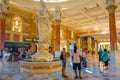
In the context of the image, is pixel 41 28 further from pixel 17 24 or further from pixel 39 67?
pixel 17 24

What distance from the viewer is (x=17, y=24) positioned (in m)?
17.1

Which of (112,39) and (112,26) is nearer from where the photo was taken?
(112,39)

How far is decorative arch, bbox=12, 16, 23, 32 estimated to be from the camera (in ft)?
54.3

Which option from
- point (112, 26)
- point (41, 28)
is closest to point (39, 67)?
point (41, 28)

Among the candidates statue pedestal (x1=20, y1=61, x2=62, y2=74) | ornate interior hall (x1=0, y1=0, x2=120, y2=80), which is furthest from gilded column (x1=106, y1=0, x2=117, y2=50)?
statue pedestal (x1=20, y1=61, x2=62, y2=74)

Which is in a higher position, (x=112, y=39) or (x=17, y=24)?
(x=17, y=24)

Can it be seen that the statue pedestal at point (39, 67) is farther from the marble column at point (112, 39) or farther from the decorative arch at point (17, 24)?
the decorative arch at point (17, 24)

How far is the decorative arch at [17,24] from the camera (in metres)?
16.5

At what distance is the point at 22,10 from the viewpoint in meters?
17.3

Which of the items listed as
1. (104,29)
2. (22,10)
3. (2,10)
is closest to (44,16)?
(2,10)

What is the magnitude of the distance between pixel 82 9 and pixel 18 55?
8511 mm

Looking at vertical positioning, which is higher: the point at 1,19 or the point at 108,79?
the point at 1,19

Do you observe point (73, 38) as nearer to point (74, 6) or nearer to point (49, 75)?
point (74, 6)

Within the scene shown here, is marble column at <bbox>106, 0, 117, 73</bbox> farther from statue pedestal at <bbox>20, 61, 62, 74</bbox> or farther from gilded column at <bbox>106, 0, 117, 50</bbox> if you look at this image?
statue pedestal at <bbox>20, 61, 62, 74</bbox>
